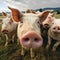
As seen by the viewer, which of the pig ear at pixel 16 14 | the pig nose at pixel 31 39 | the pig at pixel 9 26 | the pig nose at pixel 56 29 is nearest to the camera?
the pig nose at pixel 31 39

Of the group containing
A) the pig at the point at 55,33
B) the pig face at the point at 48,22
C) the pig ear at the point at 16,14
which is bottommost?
the pig at the point at 55,33

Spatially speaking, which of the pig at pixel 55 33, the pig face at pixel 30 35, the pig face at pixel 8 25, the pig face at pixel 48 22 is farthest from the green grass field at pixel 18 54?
the pig face at pixel 30 35

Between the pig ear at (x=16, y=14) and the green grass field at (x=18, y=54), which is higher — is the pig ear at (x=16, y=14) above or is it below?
above

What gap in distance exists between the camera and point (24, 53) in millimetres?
6984

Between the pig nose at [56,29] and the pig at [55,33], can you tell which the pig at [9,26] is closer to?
the pig at [55,33]

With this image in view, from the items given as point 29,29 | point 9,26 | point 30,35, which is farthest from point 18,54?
point 30,35

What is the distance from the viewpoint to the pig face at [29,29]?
16.3 feet

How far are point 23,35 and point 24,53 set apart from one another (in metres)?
2.03

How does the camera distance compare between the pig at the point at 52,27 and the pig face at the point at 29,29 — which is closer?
the pig face at the point at 29,29

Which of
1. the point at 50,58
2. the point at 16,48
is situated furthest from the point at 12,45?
the point at 50,58

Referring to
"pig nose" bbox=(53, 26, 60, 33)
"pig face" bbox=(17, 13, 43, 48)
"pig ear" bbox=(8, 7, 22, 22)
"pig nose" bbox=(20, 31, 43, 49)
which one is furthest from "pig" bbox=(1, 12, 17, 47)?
"pig nose" bbox=(20, 31, 43, 49)

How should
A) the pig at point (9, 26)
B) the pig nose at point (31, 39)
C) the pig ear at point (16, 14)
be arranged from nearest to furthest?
the pig nose at point (31, 39), the pig ear at point (16, 14), the pig at point (9, 26)

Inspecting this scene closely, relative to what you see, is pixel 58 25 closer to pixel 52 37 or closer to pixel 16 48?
pixel 52 37

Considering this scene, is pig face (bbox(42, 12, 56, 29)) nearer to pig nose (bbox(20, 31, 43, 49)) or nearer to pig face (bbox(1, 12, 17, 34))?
pig face (bbox(1, 12, 17, 34))
